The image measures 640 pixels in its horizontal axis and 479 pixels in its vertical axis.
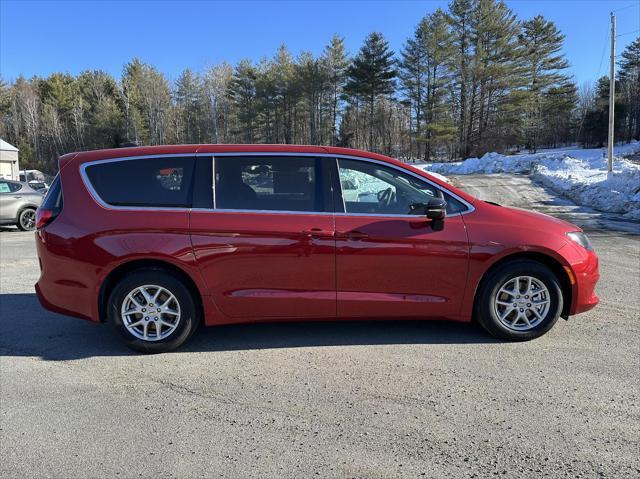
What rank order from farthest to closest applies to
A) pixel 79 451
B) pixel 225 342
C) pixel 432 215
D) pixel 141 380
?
pixel 225 342 → pixel 432 215 → pixel 141 380 → pixel 79 451

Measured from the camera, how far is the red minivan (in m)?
3.88

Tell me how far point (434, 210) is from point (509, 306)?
1.14 meters

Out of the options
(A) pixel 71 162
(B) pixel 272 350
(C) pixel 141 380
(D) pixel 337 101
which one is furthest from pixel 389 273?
(D) pixel 337 101

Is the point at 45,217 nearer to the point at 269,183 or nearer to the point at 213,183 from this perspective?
the point at 213,183

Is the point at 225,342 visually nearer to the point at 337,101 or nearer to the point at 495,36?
the point at 495,36

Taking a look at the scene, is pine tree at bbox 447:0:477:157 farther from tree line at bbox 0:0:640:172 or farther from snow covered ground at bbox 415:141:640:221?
snow covered ground at bbox 415:141:640:221

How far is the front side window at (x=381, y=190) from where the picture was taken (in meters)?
4.02

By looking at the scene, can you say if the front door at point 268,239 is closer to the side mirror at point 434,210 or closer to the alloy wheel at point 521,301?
the side mirror at point 434,210

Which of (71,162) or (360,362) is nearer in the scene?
(360,362)

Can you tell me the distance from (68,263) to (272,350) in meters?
1.93

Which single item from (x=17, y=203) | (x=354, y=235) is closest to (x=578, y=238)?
(x=354, y=235)

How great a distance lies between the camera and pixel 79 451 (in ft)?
8.77

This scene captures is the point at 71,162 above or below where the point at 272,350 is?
above

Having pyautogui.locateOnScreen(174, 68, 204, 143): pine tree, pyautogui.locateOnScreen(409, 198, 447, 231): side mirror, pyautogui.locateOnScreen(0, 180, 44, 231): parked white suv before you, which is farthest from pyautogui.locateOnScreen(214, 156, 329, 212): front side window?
pyautogui.locateOnScreen(174, 68, 204, 143): pine tree
